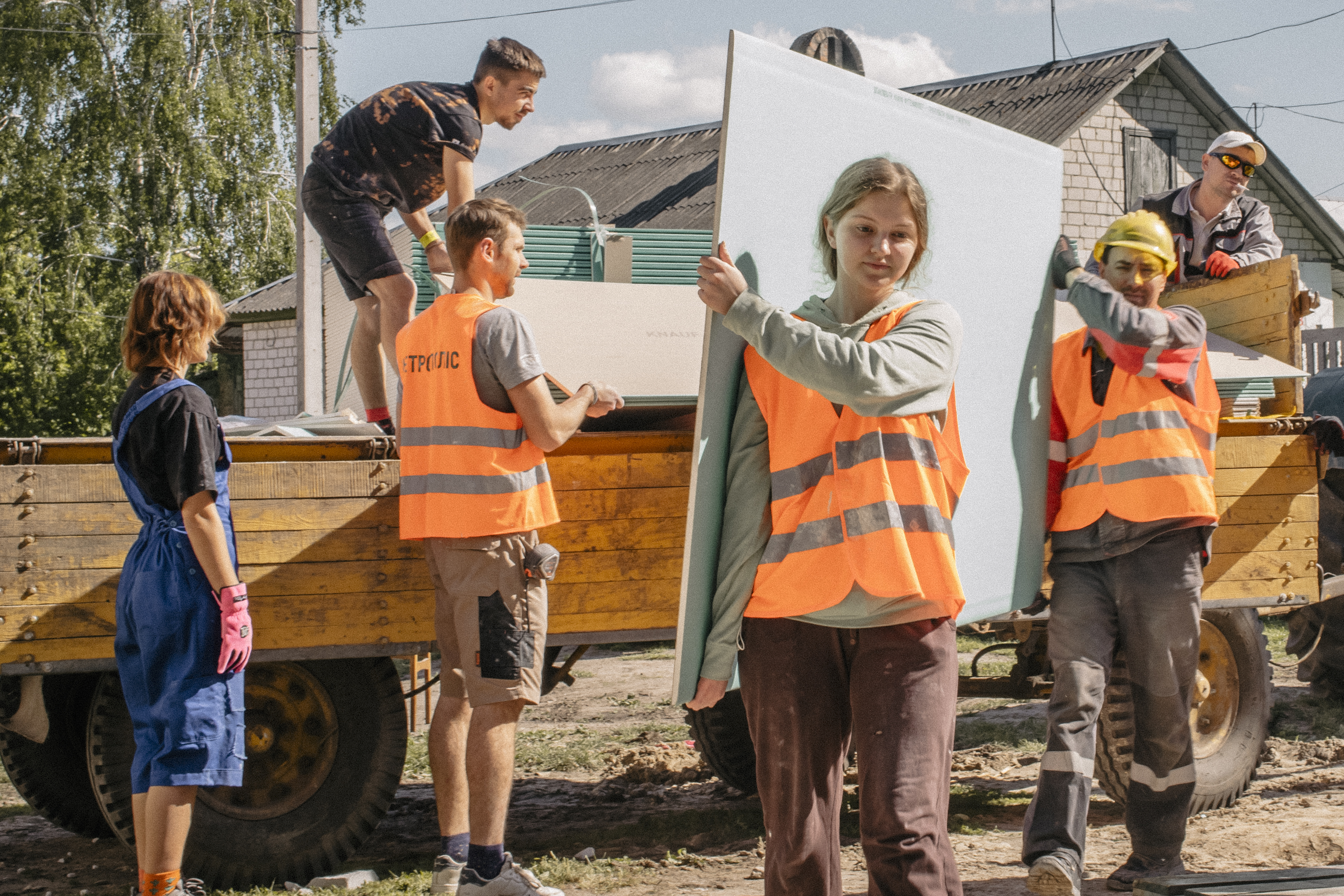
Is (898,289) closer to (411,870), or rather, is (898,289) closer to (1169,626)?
(1169,626)

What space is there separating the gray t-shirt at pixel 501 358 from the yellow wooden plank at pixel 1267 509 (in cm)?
276

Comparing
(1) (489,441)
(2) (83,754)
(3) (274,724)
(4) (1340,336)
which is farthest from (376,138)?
(4) (1340,336)

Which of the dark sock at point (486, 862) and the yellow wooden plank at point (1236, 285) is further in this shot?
the yellow wooden plank at point (1236, 285)

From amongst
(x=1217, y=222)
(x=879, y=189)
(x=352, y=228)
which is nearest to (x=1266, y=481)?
(x=1217, y=222)

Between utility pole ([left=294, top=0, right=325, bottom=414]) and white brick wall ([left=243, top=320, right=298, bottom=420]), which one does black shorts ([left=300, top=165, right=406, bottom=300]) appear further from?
white brick wall ([left=243, top=320, right=298, bottom=420])

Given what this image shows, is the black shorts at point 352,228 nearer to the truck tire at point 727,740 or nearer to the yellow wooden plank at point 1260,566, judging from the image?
the truck tire at point 727,740

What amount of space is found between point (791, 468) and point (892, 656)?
0.42 meters

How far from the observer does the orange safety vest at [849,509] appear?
2.33m

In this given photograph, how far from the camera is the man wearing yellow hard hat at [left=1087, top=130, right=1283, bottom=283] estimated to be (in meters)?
4.86

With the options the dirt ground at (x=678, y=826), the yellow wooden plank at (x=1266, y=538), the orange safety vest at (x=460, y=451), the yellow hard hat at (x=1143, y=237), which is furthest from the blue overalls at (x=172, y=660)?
the yellow wooden plank at (x=1266, y=538)

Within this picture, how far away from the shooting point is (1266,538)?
4.76m

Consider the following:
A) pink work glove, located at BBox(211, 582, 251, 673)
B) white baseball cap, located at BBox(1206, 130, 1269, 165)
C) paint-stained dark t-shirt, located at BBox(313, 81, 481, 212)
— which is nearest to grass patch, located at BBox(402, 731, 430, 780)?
pink work glove, located at BBox(211, 582, 251, 673)

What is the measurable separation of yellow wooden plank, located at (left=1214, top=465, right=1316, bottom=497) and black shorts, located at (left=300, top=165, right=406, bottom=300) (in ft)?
10.7

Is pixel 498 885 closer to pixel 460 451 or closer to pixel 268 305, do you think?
pixel 460 451
